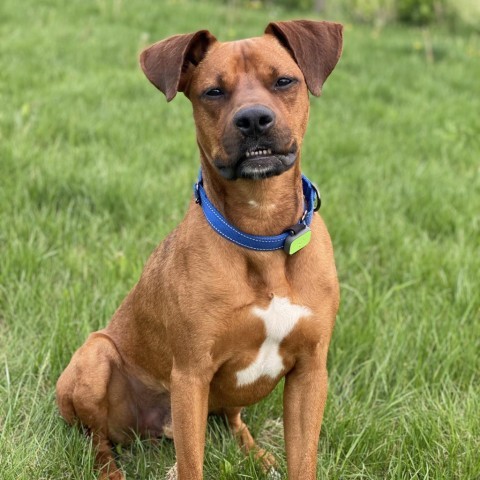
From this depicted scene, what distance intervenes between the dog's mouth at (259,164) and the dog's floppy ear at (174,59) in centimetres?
39

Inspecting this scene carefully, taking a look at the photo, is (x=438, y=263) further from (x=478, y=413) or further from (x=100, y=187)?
(x=100, y=187)

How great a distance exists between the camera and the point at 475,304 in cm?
413

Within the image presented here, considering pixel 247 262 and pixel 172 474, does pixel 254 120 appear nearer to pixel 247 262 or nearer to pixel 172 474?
pixel 247 262

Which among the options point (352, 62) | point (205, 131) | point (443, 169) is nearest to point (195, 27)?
point (352, 62)

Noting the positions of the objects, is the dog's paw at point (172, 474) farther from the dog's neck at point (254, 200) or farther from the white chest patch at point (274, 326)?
the dog's neck at point (254, 200)

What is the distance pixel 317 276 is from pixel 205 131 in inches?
26.9

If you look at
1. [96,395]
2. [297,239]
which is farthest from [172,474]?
[297,239]

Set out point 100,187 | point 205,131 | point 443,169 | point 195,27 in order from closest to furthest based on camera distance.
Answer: point 205,131
point 100,187
point 443,169
point 195,27

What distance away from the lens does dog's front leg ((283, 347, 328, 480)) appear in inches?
112

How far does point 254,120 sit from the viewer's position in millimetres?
2566

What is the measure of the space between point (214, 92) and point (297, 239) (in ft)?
2.05

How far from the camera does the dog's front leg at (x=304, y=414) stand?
2836 millimetres

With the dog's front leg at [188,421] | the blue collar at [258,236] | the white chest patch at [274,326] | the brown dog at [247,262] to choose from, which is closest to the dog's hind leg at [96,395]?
the brown dog at [247,262]

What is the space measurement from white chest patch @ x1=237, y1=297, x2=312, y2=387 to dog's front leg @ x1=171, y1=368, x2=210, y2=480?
0.22 m
